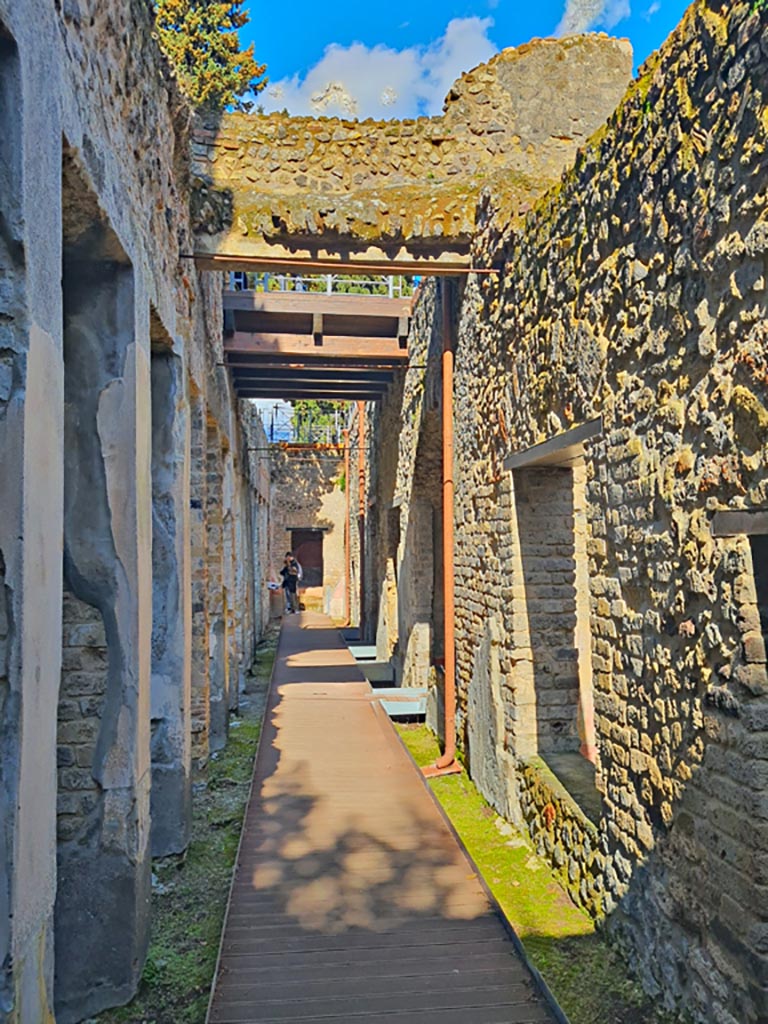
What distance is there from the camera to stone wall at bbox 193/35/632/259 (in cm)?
606

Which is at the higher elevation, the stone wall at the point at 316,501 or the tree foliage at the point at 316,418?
the tree foliage at the point at 316,418

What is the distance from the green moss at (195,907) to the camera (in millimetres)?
3242

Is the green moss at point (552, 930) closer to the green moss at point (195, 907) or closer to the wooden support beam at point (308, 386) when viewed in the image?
the green moss at point (195, 907)

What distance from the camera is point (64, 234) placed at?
3139 millimetres

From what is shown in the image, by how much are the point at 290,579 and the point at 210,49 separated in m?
12.2


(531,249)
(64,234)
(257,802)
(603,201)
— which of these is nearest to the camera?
(64,234)

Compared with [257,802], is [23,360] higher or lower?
higher

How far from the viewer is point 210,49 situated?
1805cm

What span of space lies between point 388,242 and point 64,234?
11.3ft

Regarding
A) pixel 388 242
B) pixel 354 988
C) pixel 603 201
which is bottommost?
pixel 354 988

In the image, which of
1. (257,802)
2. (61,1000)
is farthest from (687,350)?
(257,802)

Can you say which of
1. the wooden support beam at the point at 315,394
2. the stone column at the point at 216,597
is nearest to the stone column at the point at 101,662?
the stone column at the point at 216,597

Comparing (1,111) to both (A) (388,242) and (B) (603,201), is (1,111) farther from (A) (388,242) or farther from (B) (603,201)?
(A) (388,242)

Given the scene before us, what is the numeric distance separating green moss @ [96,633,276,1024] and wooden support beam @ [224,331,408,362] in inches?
169
